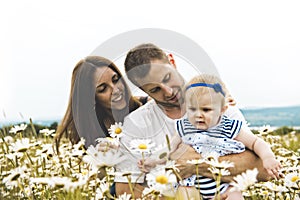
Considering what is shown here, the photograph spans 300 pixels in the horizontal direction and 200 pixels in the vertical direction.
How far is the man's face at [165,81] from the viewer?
9.08ft

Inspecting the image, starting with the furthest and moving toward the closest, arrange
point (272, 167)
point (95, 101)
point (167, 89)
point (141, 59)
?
point (95, 101) → point (141, 59) → point (167, 89) → point (272, 167)

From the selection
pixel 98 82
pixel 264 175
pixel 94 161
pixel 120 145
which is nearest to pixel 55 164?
pixel 120 145

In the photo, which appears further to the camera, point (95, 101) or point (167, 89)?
point (95, 101)

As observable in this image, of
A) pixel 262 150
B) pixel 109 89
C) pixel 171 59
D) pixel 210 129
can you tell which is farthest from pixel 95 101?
pixel 262 150

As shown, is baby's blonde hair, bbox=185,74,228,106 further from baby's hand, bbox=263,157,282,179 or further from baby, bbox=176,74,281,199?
baby's hand, bbox=263,157,282,179

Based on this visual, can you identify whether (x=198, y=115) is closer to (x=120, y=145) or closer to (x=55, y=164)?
(x=120, y=145)

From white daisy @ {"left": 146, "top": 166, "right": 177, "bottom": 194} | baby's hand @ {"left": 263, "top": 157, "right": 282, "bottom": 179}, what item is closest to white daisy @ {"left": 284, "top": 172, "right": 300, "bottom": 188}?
baby's hand @ {"left": 263, "top": 157, "right": 282, "bottom": 179}

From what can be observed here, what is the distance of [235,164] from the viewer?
2.49m

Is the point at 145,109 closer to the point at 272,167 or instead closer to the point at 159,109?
the point at 159,109

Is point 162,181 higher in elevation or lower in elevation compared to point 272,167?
higher

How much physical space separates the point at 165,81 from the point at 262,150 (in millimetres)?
683

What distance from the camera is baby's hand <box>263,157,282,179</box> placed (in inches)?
89.3

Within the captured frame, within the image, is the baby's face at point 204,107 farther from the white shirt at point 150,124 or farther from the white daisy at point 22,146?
the white daisy at point 22,146

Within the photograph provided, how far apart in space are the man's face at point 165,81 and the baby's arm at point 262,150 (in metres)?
0.42
